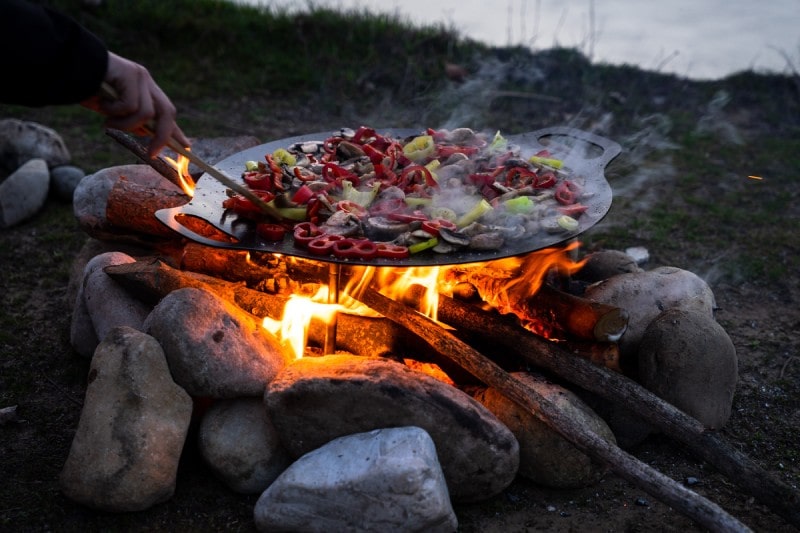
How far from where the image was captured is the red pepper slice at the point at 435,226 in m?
3.59

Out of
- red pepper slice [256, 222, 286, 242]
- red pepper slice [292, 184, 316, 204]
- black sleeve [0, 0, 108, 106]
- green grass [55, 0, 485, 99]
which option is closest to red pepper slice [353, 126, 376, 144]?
red pepper slice [292, 184, 316, 204]

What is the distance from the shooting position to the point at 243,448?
3.48m

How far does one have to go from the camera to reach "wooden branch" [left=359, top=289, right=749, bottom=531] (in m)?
2.96

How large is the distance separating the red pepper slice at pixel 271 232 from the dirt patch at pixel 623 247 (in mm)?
1193

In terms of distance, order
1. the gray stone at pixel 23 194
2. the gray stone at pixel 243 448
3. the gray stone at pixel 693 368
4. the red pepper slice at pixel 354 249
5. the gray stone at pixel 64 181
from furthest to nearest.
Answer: the gray stone at pixel 64 181 < the gray stone at pixel 23 194 < the gray stone at pixel 693 368 < the gray stone at pixel 243 448 < the red pepper slice at pixel 354 249

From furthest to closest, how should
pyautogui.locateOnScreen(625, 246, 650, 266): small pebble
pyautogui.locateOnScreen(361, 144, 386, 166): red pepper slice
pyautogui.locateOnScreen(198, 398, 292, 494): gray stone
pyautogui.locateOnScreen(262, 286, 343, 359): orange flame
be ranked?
1. pyautogui.locateOnScreen(625, 246, 650, 266): small pebble
2. pyautogui.locateOnScreen(361, 144, 386, 166): red pepper slice
3. pyautogui.locateOnScreen(262, 286, 343, 359): orange flame
4. pyautogui.locateOnScreen(198, 398, 292, 494): gray stone

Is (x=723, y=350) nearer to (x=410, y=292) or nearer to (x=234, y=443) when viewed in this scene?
(x=410, y=292)

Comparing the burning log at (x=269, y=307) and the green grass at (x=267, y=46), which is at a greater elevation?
the green grass at (x=267, y=46)

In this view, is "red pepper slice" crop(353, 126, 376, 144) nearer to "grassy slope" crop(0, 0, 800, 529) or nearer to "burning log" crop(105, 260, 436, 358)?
"burning log" crop(105, 260, 436, 358)

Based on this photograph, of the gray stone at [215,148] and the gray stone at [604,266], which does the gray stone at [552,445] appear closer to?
the gray stone at [604,266]

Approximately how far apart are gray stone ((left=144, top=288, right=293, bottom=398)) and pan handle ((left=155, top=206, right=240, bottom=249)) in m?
0.34

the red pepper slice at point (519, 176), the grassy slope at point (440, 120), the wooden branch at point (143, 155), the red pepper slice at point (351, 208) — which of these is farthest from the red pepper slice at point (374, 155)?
the grassy slope at point (440, 120)

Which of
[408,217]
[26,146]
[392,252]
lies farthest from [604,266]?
[26,146]

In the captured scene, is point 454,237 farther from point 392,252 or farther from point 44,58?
point 44,58
